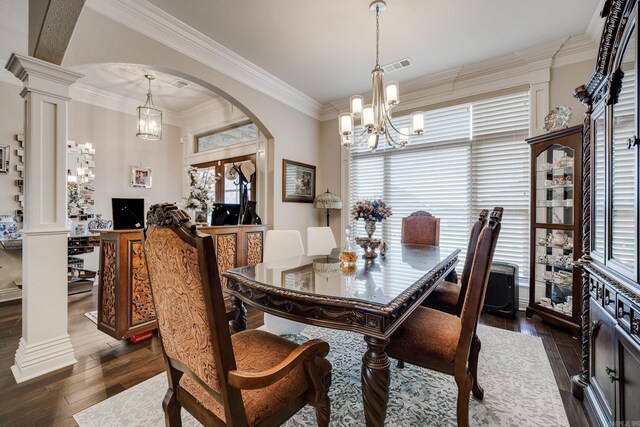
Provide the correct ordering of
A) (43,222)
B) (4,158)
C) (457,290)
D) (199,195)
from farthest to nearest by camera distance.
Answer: (4,158) → (199,195) → (457,290) → (43,222)

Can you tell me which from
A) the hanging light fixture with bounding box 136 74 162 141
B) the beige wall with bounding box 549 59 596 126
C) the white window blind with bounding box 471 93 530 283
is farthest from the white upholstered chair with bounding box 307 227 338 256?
the hanging light fixture with bounding box 136 74 162 141

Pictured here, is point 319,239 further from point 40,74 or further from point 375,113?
point 40,74

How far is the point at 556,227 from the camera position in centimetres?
275

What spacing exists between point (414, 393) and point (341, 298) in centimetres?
108

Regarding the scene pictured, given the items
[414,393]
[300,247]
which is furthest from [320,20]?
[414,393]

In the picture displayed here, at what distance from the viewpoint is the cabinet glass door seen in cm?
117

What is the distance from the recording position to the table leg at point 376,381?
1.14 meters

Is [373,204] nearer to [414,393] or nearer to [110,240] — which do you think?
[414,393]

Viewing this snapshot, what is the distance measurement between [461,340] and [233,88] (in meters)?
3.37

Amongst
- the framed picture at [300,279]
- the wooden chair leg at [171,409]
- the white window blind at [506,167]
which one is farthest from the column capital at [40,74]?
the white window blind at [506,167]

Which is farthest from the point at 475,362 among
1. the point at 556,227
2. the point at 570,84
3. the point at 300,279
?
the point at 570,84

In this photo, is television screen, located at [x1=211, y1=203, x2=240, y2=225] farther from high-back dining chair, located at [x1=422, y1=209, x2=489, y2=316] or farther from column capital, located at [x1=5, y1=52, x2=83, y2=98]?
high-back dining chair, located at [x1=422, y1=209, x2=489, y2=316]

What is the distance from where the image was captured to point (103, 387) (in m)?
1.85

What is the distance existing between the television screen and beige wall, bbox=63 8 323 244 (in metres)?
0.50
